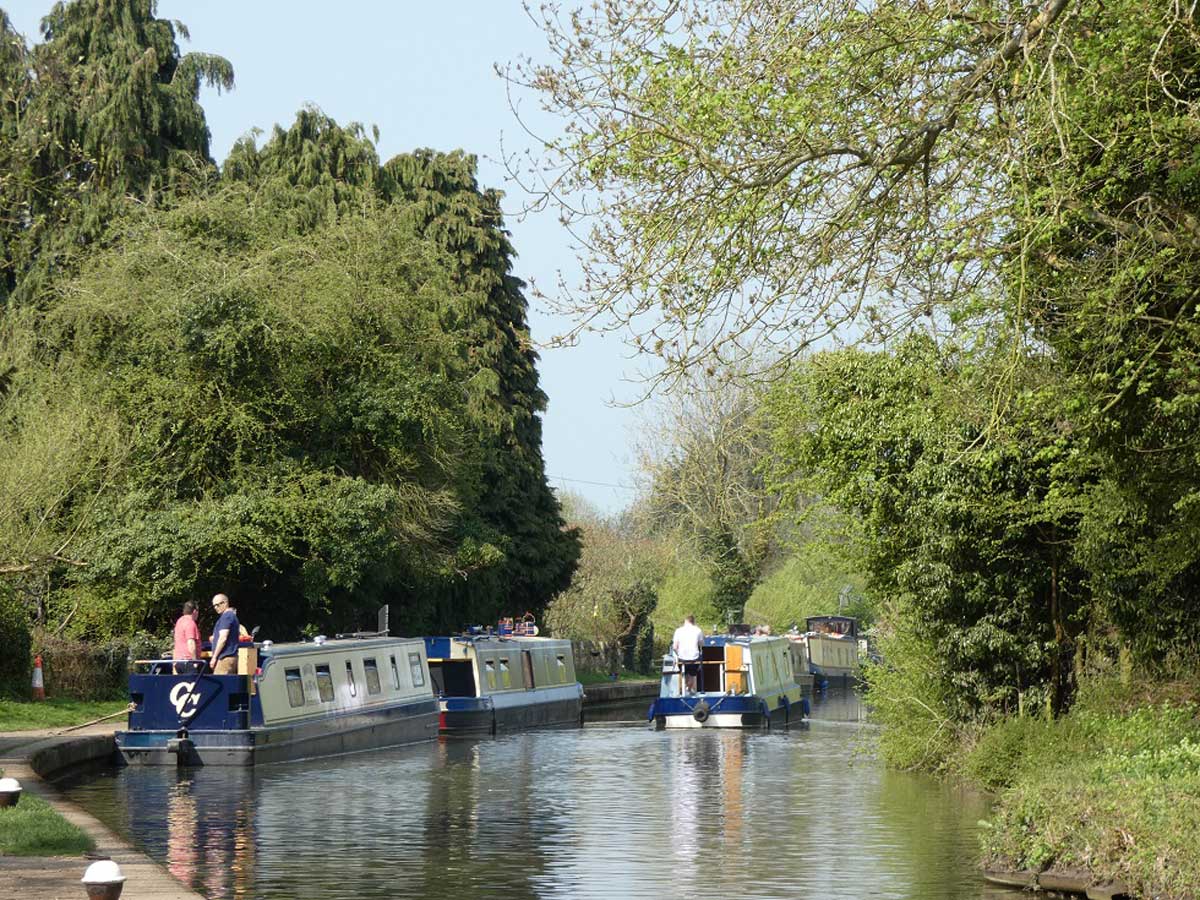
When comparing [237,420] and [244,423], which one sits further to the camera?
[244,423]

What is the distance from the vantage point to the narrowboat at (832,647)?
181 ft

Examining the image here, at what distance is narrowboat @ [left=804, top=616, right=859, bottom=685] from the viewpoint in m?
55.3

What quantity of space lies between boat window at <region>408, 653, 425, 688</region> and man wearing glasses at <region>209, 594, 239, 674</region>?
259 inches

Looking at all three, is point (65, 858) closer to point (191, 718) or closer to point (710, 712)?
point (191, 718)

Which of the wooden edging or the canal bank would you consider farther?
the wooden edging

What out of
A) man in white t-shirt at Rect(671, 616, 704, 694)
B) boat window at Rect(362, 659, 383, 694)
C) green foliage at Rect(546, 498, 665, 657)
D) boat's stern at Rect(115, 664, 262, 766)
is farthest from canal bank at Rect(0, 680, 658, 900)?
green foliage at Rect(546, 498, 665, 657)

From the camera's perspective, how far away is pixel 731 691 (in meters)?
34.4

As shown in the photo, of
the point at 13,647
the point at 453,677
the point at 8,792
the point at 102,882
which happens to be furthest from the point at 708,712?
the point at 102,882

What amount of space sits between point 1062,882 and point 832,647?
4639 cm

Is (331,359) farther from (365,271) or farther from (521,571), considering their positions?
(521,571)

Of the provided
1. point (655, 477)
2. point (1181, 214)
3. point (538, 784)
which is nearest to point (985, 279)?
point (1181, 214)

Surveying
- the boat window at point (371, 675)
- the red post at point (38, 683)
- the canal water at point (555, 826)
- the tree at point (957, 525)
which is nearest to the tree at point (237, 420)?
the red post at point (38, 683)

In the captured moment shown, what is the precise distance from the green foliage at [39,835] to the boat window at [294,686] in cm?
1123

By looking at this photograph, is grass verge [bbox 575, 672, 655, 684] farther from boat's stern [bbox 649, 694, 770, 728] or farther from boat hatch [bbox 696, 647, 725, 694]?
boat's stern [bbox 649, 694, 770, 728]
